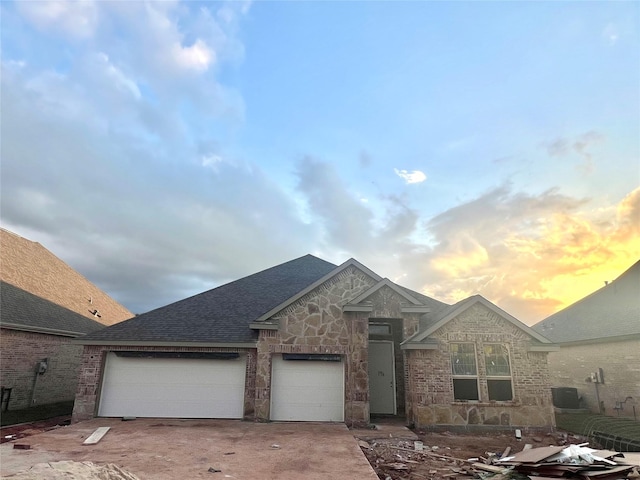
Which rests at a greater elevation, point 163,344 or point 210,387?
point 163,344

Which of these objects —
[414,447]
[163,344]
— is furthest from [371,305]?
[163,344]

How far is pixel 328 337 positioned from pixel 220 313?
→ 175 inches

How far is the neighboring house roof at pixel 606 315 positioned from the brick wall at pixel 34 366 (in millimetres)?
20936

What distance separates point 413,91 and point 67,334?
18104 millimetres

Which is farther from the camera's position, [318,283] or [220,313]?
[220,313]

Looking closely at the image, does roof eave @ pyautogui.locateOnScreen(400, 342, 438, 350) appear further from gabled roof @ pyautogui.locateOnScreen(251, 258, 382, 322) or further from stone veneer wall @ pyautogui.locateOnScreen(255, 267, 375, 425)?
gabled roof @ pyautogui.locateOnScreen(251, 258, 382, 322)

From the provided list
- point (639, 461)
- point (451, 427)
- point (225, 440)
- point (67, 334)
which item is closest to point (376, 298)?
point (451, 427)

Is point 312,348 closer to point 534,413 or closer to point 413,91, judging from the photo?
point 534,413

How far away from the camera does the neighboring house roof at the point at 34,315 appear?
1493cm

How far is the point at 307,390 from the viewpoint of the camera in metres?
12.5

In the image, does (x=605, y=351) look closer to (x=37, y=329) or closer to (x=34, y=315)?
(x=37, y=329)

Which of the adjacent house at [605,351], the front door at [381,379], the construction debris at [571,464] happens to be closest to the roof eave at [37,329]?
the front door at [381,379]

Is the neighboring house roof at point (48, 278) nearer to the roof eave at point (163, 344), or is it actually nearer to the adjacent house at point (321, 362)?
the roof eave at point (163, 344)

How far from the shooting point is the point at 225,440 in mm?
9344
